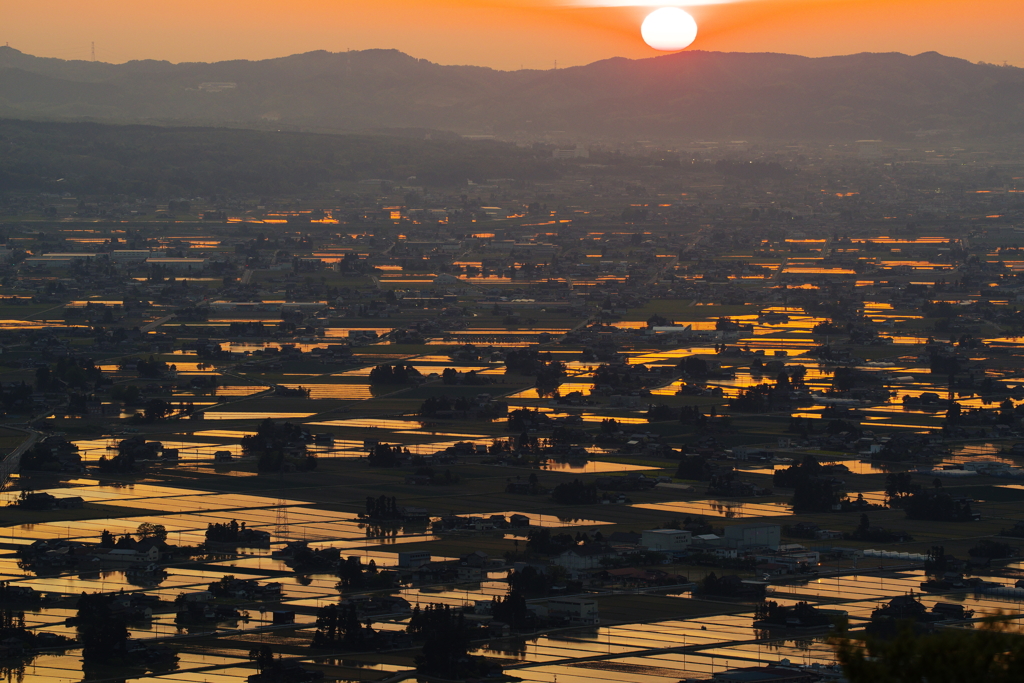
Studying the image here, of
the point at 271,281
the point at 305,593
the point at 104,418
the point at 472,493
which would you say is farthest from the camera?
the point at 271,281

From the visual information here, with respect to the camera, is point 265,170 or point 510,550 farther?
point 265,170

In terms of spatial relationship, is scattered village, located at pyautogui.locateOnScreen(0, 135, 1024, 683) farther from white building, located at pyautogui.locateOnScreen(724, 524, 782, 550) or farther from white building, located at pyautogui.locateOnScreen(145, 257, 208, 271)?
white building, located at pyautogui.locateOnScreen(145, 257, 208, 271)

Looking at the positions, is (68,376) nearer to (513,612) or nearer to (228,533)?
(228,533)

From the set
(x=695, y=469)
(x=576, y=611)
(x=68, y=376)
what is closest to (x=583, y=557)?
(x=576, y=611)

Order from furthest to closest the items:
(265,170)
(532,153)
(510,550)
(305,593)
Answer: (532,153) → (265,170) → (510,550) → (305,593)

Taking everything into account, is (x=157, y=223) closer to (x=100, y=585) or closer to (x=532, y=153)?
(x=532, y=153)

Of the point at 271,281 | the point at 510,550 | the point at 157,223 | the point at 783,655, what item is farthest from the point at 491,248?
the point at 783,655

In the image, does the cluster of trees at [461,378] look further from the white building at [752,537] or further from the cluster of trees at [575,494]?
the white building at [752,537]

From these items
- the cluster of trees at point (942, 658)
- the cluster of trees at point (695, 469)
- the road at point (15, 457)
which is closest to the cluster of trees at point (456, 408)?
the cluster of trees at point (695, 469)
